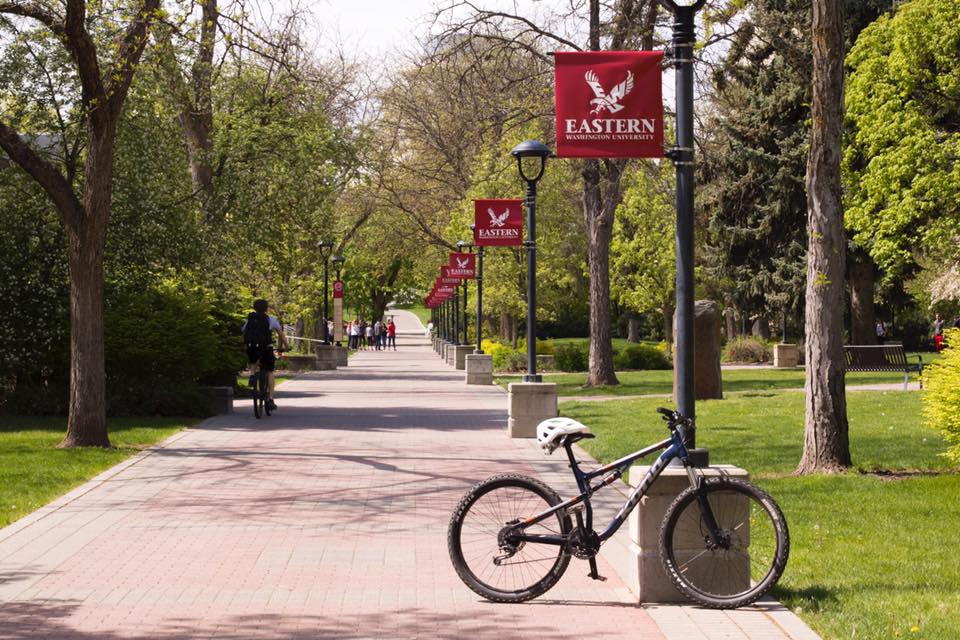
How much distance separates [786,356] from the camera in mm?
45625

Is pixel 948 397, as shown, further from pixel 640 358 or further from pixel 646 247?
pixel 646 247

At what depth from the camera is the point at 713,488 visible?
7.55 meters

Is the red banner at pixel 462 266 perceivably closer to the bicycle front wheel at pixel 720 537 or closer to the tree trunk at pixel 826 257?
the tree trunk at pixel 826 257

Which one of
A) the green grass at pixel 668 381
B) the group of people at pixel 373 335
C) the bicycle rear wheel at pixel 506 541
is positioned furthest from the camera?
the group of people at pixel 373 335

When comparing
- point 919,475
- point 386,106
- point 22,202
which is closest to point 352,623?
point 919,475

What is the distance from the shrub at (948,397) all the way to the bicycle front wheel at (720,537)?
18.4 feet

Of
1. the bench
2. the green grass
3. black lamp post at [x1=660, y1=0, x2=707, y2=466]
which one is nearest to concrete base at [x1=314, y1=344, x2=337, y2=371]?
the green grass

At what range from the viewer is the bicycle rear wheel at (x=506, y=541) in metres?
7.82

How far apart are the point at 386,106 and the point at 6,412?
34.6 meters

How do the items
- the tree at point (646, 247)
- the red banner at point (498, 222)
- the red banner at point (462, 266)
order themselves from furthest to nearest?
the tree at point (646, 247), the red banner at point (462, 266), the red banner at point (498, 222)

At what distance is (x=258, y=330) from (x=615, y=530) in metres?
15.0

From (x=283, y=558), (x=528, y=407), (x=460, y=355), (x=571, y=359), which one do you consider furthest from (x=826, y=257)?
(x=460, y=355)

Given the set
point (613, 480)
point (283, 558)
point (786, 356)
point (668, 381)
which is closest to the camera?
point (613, 480)

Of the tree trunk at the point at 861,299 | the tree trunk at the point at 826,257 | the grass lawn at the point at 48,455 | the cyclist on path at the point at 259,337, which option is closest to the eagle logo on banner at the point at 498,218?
the cyclist on path at the point at 259,337
